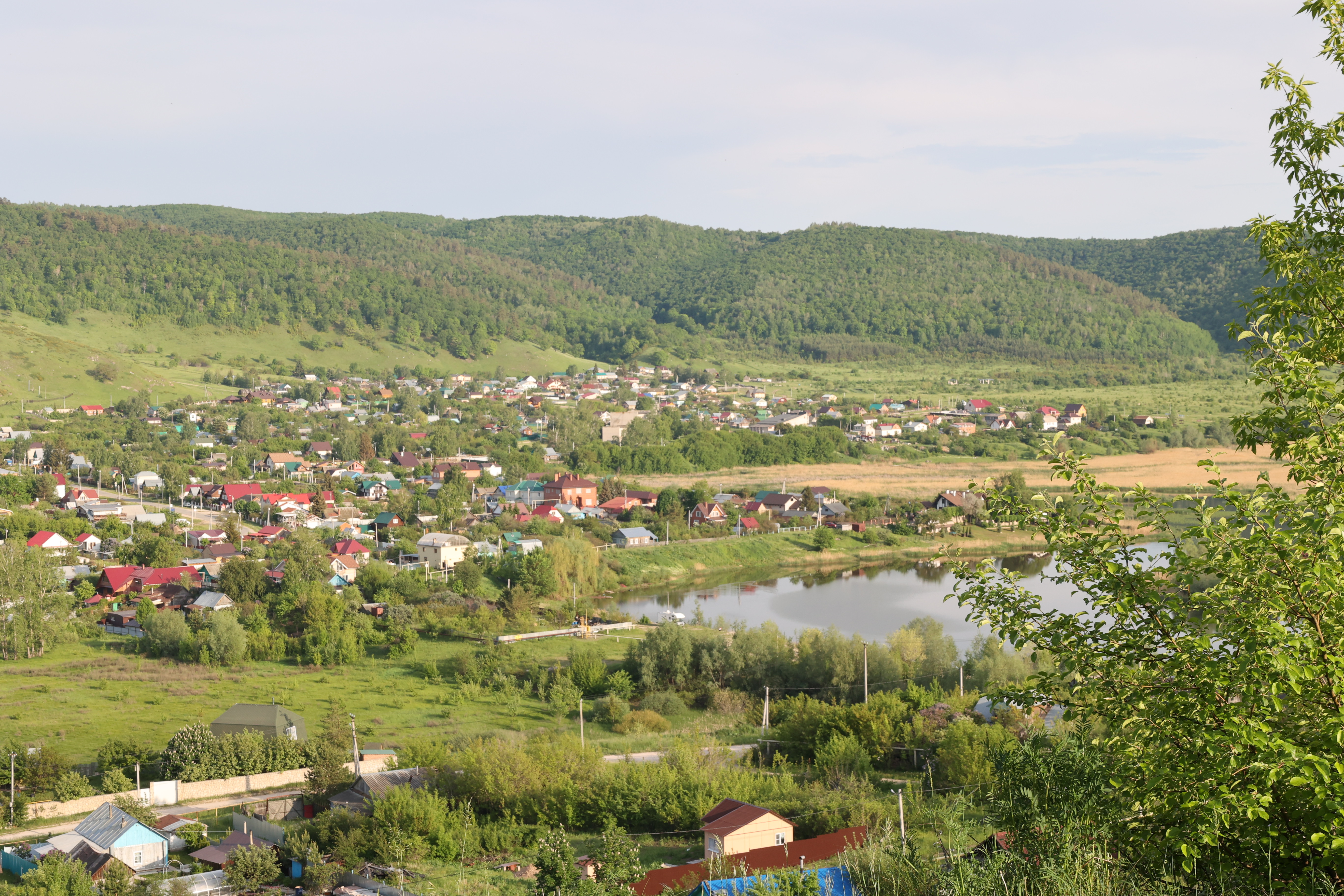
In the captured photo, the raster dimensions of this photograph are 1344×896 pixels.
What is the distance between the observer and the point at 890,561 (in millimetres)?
29469

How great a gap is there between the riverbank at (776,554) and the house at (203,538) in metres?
9.42

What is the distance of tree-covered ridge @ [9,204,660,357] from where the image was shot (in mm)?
71938

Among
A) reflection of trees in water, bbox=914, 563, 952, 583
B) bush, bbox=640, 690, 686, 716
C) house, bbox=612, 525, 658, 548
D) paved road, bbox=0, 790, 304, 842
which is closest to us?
paved road, bbox=0, 790, 304, 842

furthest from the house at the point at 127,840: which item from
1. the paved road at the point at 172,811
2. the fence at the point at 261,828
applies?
the fence at the point at 261,828

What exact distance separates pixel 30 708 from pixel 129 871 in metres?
6.99

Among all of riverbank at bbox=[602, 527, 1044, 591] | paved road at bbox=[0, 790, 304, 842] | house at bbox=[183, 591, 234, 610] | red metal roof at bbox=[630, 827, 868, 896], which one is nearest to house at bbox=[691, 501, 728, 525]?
riverbank at bbox=[602, 527, 1044, 591]

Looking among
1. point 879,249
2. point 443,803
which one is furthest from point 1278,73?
point 879,249

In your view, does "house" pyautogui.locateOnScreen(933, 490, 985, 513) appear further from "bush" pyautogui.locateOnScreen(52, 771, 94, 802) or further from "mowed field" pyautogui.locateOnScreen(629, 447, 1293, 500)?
"bush" pyautogui.locateOnScreen(52, 771, 94, 802)

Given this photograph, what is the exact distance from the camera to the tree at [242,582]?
872 inches

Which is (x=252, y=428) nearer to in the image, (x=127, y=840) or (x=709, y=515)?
(x=709, y=515)

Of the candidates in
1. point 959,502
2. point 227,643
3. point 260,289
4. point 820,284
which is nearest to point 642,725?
point 227,643

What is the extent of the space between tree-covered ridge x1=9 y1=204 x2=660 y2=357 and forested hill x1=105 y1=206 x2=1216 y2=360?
674 cm

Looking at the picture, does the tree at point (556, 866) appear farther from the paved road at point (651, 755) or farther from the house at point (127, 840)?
the paved road at point (651, 755)

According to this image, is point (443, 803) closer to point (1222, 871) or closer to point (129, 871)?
point (129, 871)
